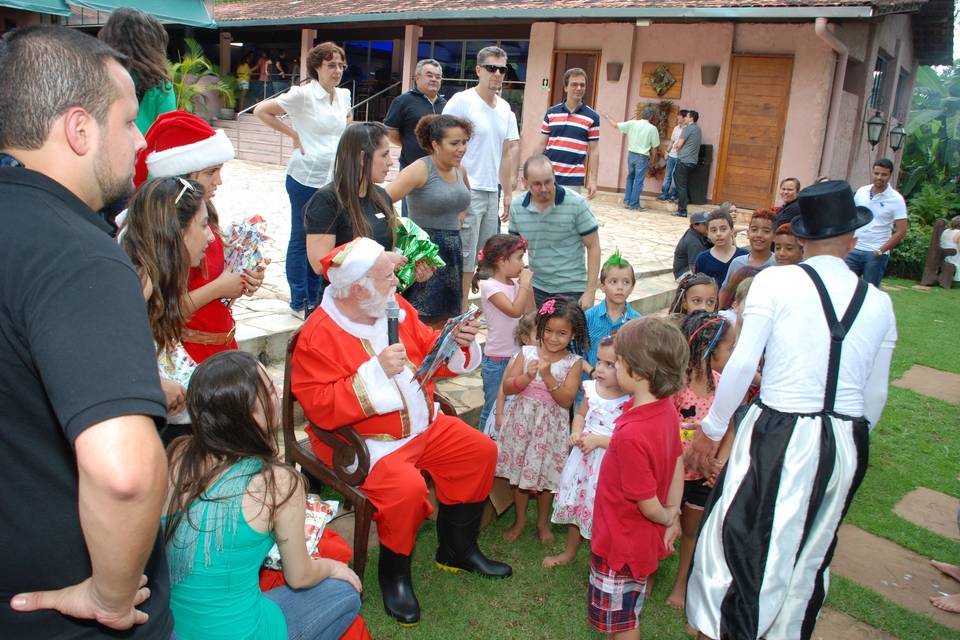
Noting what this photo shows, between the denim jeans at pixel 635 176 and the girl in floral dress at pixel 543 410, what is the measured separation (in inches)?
430

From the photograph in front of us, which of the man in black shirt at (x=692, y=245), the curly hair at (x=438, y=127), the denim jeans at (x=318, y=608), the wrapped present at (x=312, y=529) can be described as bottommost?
the denim jeans at (x=318, y=608)

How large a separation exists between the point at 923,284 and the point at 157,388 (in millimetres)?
14689

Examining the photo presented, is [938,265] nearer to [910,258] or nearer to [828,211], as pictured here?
[910,258]

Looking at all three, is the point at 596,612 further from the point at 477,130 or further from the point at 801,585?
the point at 477,130

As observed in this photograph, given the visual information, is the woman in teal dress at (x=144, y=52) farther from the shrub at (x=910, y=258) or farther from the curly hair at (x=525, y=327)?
the shrub at (x=910, y=258)

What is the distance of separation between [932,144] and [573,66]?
10.9 meters

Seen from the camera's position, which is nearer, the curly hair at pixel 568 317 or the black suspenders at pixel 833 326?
the black suspenders at pixel 833 326

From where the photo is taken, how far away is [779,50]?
44.7 feet

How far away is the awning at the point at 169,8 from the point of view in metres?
6.58

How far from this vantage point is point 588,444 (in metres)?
3.42

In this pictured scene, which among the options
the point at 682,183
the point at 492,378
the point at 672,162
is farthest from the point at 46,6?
the point at 672,162

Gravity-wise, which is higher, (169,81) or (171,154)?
(169,81)

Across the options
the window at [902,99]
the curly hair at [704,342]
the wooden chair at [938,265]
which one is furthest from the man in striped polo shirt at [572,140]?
the window at [902,99]

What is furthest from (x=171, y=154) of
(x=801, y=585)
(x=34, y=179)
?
(x=801, y=585)
